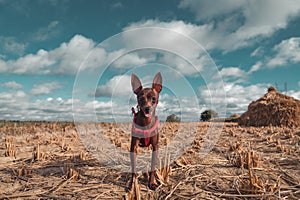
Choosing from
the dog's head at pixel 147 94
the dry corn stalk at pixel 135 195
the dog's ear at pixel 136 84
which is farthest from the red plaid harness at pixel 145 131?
the dry corn stalk at pixel 135 195

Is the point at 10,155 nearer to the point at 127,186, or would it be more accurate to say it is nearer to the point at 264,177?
the point at 127,186

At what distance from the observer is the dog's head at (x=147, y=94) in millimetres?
3756

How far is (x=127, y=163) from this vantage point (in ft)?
17.5

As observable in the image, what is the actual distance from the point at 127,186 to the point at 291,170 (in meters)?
3.26

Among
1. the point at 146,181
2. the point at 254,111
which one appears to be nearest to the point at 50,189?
the point at 146,181

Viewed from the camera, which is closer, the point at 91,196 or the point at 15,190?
the point at 91,196

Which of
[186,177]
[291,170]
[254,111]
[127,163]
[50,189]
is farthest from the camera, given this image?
[254,111]

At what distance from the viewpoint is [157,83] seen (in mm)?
3939

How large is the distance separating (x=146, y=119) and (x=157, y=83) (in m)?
0.62

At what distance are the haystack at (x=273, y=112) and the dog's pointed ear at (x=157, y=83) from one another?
1710 cm

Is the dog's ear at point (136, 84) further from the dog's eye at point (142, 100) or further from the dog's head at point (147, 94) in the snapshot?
the dog's eye at point (142, 100)

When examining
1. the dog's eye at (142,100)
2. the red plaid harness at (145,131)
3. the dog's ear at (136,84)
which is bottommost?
the red plaid harness at (145,131)

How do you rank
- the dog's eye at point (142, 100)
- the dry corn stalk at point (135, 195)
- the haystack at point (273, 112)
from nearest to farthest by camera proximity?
the dry corn stalk at point (135, 195) < the dog's eye at point (142, 100) < the haystack at point (273, 112)

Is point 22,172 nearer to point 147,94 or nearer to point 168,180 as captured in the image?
point 168,180
